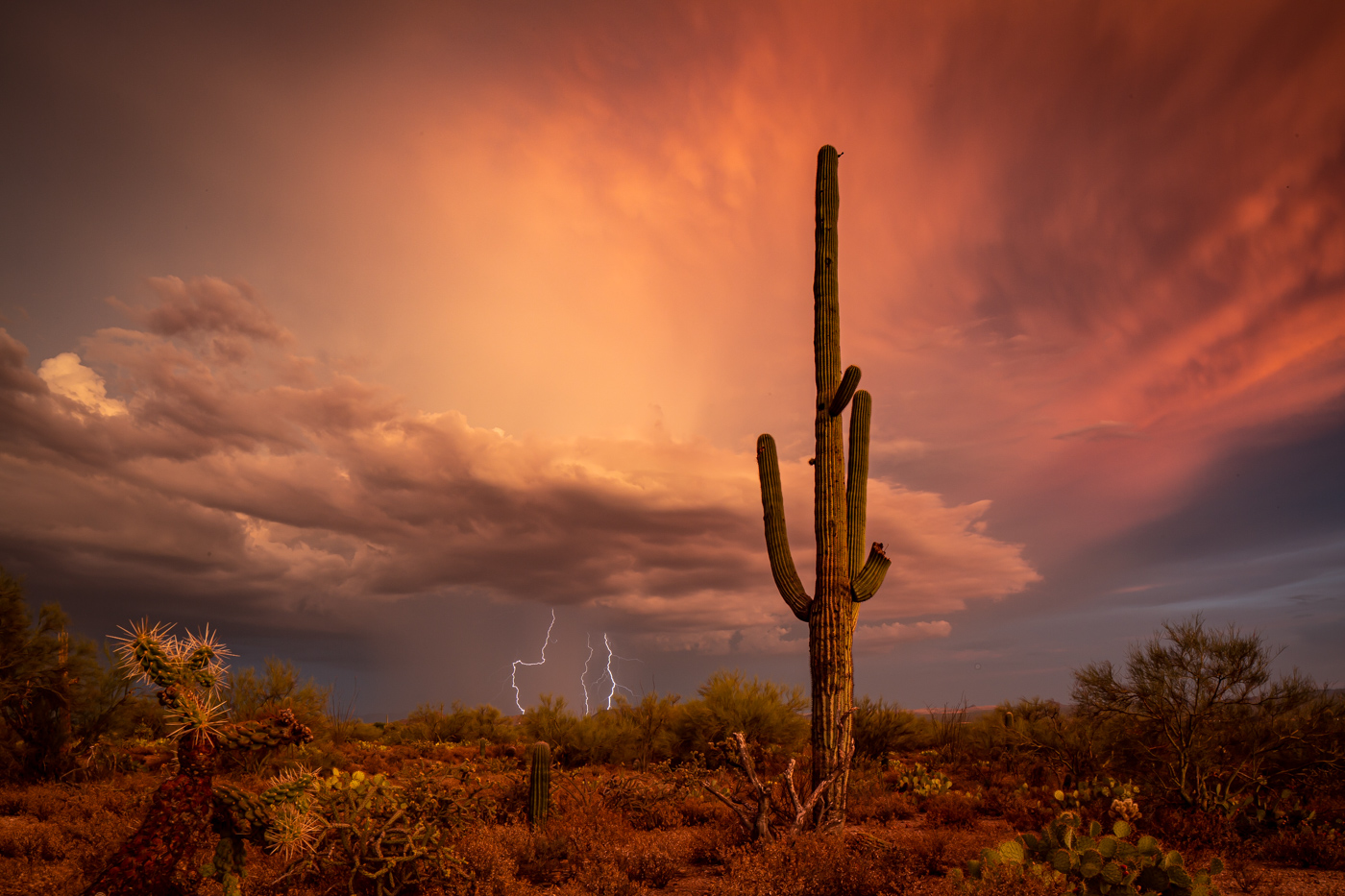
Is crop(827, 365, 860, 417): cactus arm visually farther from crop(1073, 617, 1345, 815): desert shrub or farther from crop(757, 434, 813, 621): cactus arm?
crop(1073, 617, 1345, 815): desert shrub

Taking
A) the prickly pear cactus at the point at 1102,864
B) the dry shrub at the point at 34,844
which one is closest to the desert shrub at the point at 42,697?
the dry shrub at the point at 34,844

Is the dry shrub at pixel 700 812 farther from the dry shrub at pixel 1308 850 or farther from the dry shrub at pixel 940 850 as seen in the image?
the dry shrub at pixel 1308 850

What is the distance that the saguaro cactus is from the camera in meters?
8.32

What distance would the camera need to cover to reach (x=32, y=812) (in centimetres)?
831

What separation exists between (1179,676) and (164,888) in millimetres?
13103

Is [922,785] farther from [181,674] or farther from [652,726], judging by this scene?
[181,674]

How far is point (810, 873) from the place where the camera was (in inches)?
235

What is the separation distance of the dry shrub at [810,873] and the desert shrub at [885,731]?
969cm

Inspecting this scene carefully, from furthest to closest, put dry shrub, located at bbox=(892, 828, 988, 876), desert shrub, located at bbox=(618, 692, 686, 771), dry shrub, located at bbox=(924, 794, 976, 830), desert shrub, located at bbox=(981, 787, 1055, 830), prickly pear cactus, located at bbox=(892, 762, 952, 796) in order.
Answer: desert shrub, located at bbox=(618, 692, 686, 771) → prickly pear cactus, located at bbox=(892, 762, 952, 796) → desert shrub, located at bbox=(981, 787, 1055, 830) → dry shrub, located at bbox=(924, 794, 976, 830) → dry shrub, located at bbox=(892, 828, 988, 876)

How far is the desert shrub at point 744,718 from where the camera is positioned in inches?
580

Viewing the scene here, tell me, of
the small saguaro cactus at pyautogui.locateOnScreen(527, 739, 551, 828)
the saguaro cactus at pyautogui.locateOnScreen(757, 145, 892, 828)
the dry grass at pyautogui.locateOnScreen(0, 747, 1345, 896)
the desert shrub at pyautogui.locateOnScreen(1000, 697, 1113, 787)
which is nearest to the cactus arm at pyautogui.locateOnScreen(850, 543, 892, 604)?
the saguaro cactus at pyautogui.locateOnScreen(757, 145, 892, 828)

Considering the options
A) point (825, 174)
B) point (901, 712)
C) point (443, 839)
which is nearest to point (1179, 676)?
point (901, 712)

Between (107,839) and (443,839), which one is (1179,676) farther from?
(107,839)

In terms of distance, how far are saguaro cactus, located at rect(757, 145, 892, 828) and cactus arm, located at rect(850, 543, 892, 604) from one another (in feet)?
0.04
